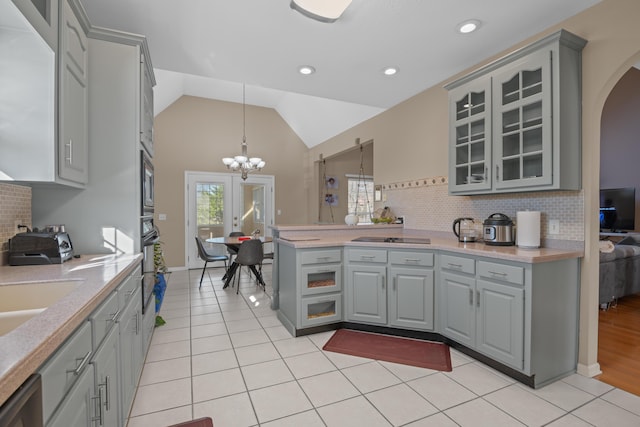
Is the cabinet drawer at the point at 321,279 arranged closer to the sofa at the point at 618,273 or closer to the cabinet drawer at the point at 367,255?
the cabinet drawer at the point at 367,255

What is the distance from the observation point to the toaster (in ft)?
5.88

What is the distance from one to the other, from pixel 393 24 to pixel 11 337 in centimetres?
280

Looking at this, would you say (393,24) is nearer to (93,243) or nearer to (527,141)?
(527,141)

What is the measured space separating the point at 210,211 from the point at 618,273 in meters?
6.44

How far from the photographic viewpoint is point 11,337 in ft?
2.67

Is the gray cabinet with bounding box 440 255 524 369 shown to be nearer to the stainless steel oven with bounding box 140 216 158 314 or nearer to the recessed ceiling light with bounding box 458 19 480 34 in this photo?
the recessed ceiling light with bounding box 458 19 480 34

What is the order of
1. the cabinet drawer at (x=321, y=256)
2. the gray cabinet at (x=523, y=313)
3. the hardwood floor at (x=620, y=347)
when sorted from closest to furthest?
1. the gray cabinet at (x=523, y=313)
2. the hardwood floor at (x=620, y=347)
3. the cabinet drawer at (x=321, y=256)

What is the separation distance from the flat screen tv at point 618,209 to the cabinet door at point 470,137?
4.96m

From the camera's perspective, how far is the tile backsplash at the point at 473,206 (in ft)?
7.66

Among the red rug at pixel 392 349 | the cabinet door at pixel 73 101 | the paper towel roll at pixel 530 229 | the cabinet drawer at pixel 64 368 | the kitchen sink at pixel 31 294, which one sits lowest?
the red rug at pixel 392 349

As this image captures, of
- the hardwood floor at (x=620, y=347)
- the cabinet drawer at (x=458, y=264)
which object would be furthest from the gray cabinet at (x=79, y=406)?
the hardwood floor at (x=620, y=347)

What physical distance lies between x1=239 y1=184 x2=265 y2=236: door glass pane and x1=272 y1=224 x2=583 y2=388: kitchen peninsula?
3.22 metres

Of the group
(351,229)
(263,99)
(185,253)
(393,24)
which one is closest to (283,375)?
(351,229)

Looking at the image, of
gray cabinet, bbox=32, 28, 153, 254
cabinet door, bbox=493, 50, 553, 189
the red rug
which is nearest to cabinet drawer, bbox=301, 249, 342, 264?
the red rug
